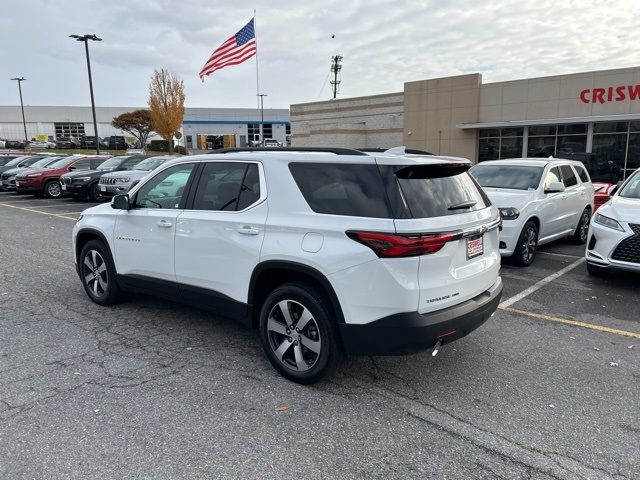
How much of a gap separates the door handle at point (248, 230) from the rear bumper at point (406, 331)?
1023mm

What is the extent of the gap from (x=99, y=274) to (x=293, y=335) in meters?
2.96

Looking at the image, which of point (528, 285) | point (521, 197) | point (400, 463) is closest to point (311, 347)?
point (400, 463)

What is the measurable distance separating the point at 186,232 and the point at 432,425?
260 centimetres

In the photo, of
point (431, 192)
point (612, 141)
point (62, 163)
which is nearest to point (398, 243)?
point (431, 192)

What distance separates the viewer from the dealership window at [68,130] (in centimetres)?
9138

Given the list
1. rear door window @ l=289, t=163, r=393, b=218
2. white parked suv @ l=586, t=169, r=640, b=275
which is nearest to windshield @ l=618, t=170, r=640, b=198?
white parked suv @ l=586, t=169, r=640, b=275

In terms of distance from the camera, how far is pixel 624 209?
645 centimetres

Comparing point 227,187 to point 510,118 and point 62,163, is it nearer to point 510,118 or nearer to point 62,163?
point 62,163

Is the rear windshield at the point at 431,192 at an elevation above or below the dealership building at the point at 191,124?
below

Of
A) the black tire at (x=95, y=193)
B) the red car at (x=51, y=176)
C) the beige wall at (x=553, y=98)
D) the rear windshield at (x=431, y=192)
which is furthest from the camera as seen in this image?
the beige wall at (x=553, y=98)

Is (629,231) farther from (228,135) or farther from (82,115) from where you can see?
(82,115)

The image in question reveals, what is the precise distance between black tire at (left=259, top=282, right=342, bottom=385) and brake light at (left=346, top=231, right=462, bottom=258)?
0.58m

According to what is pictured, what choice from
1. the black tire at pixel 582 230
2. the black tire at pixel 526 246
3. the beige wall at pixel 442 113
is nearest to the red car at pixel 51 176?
the black tire at pixel 526 246

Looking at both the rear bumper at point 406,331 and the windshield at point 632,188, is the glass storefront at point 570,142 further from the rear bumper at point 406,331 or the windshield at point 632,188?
the rear bumper at point 406,331
